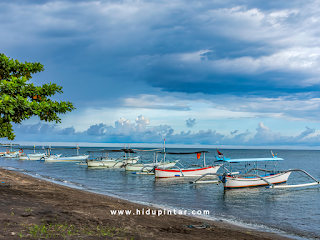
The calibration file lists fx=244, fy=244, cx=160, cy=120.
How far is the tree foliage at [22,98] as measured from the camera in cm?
1144

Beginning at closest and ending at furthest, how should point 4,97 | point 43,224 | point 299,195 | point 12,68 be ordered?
point 43,224, point 4,97, point 12,68, point 299,195

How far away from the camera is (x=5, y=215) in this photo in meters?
10.1

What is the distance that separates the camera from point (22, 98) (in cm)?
1149

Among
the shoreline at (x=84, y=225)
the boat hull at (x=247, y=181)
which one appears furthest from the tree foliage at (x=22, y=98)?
the boat hull at (x=247, y=181)

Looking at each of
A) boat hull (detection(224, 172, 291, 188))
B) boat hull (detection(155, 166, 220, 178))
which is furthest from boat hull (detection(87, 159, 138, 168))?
boat hull (detection(224, 172, 291, 188))

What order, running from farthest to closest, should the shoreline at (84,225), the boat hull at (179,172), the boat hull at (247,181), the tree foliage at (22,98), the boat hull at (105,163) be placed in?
1. the boat hull at (105,163)
2. the boat hull at (179,172)
3. the boat hull at (247,181)
4. the tree foliage at (22,98)
5. the shoreline at (84,225)

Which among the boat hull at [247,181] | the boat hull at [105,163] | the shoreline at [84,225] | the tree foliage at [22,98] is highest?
the tree foliage at [22,98]

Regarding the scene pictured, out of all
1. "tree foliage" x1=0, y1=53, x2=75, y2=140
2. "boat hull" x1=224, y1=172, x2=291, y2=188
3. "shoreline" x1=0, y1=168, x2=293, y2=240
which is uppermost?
"tree foliage" x1=0, y1=53, x2=75, y2=140

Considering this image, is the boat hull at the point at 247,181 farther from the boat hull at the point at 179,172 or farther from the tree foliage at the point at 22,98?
the tree foliage at the point at 22,98

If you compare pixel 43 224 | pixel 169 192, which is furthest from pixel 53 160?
pixel 43 224

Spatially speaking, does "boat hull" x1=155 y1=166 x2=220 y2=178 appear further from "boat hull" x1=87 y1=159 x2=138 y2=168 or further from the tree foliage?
the tree foliage

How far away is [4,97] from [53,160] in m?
74.7

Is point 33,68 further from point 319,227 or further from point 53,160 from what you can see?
point 53,160

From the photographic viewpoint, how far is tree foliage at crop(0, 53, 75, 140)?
11.4 meters
